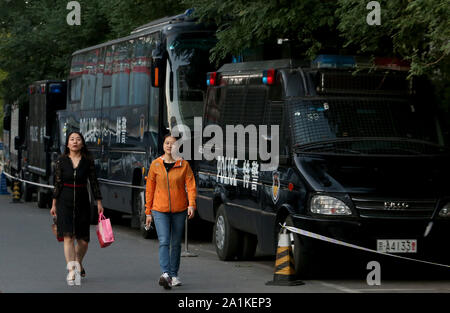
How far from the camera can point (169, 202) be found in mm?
12000

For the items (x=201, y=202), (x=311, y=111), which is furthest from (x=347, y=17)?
(x=201, y=202)

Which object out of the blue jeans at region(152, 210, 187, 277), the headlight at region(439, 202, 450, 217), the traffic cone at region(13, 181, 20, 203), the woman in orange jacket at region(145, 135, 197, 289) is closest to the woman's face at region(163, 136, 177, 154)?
the woman in orange jacket at region(145, 135, 197, 289)

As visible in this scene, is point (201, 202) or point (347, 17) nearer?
point (347, 17)

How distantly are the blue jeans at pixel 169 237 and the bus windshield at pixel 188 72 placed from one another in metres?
6.57

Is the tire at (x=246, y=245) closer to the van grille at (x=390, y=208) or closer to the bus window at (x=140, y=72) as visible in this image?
the van grille at (x=390, y=208)

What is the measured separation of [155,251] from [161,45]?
393 centimetres

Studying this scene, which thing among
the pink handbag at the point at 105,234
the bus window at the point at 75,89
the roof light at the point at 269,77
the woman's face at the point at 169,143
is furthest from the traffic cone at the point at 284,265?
the bus window at the point at 75,89

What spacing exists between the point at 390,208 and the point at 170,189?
238 centimetres

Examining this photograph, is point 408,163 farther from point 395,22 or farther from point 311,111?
point 395,22

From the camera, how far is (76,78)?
2620cm

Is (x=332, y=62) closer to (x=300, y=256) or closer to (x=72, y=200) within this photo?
(x=300, y=256)

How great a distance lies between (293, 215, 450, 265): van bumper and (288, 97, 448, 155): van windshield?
0.96 metres

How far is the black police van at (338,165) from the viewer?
1238 cm

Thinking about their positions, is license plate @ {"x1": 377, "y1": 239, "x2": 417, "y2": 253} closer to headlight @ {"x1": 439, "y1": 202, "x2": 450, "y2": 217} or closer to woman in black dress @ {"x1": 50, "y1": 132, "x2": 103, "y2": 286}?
headlight @ {"x1": 439, "y1": 202, "x2": 450, "y2": 217}
